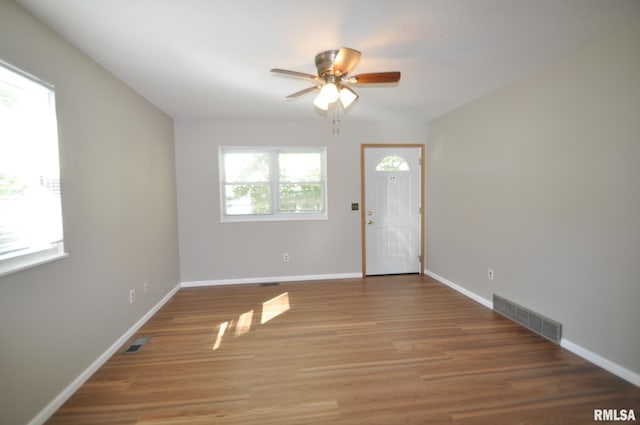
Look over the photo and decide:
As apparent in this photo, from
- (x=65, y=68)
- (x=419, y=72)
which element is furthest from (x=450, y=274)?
(x=65, y=68)

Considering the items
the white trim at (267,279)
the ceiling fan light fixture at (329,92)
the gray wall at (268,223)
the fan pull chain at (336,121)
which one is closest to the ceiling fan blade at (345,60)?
the ceiling fan light fixture at (329,92)

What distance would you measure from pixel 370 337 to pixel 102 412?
2007mm

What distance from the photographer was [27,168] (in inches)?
62.2

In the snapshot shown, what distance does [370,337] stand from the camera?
2496 mm

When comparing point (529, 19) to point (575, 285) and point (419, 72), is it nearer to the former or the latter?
point (419, 72)

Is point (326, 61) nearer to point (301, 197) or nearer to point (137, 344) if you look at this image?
point (301, 197)

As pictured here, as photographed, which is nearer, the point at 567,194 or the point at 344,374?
the point at 344,374

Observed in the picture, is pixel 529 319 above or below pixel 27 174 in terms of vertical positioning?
below

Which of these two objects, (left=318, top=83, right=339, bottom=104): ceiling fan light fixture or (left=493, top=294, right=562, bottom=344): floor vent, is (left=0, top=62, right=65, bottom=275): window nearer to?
(left=318, top=83, right=339, bottom=104): ceiling fan light fixture

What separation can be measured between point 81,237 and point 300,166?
2802 mm

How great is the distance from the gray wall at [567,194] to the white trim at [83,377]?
3.79 meters

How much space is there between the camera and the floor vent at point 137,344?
2.32m

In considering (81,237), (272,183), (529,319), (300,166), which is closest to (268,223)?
(272,183)

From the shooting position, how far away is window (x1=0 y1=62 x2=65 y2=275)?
1.45 metres
